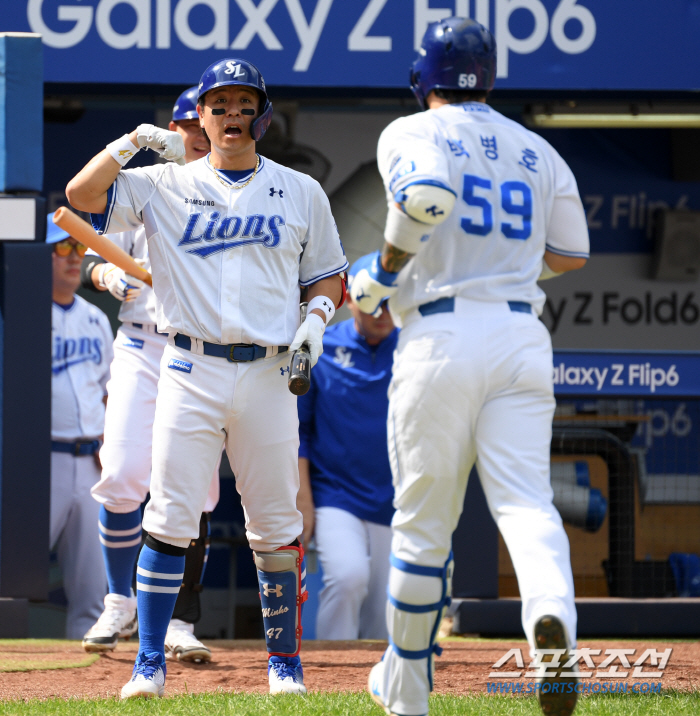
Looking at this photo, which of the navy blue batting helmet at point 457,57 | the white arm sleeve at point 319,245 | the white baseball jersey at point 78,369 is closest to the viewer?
the navy blue batting helmet at point 457,57

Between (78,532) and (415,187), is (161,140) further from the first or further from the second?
(78,532)

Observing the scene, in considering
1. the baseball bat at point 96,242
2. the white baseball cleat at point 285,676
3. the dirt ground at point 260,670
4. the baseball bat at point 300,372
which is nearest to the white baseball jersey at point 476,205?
the baseball bat at point 300,372

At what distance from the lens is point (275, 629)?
3.53 m

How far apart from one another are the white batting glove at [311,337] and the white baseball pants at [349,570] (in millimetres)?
2243

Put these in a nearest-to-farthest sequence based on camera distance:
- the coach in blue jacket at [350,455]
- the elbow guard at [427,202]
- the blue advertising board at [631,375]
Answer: the elbow guard at [427,202] → the blue advertising board at [631,375] → the coach in blue jacket at [350,455]

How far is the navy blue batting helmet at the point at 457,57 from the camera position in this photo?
9.83 ft

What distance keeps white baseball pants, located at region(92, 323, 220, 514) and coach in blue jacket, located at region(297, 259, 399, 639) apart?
4.37 ft

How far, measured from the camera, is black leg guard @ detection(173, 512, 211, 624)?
14.6 ft

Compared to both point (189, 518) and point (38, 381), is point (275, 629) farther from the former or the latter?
point (38, 381)

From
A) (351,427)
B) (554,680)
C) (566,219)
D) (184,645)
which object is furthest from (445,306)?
(351,427)

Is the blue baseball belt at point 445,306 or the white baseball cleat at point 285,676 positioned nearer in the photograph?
the blue baseball belt at point 445,306

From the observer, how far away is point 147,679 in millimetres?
3309

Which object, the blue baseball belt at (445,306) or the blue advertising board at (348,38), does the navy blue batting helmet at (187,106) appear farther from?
the blue baseball belt at (445,306)

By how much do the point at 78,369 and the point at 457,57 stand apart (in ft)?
12.7
